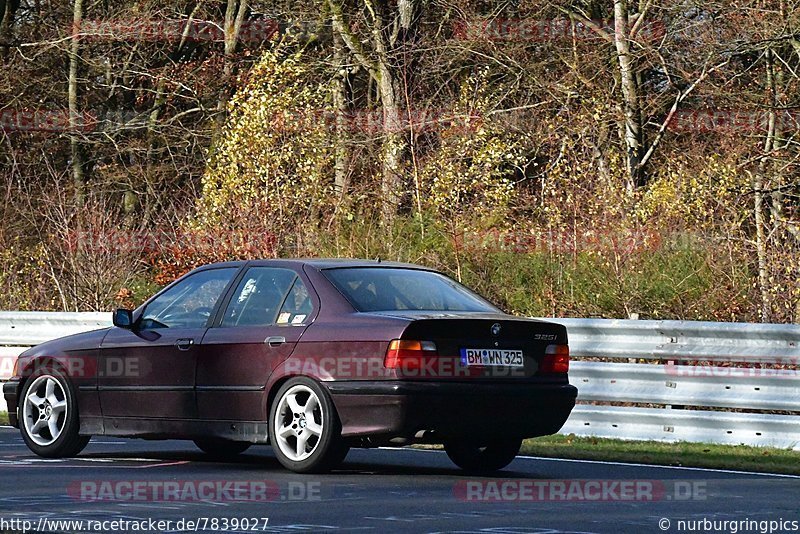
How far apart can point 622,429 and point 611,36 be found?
51.6 feet

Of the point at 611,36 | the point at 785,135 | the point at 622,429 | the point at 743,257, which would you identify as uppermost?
the point at 611,36

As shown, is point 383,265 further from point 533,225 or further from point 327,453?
point 533,225

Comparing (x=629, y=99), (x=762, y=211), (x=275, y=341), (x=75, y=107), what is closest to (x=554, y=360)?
(x=275, y=341)

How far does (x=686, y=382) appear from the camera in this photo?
1368 centimetres

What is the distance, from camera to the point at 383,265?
1138cm

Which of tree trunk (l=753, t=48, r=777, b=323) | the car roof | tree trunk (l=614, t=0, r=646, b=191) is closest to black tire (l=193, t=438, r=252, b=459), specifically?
the car roof

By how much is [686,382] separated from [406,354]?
4326 mm

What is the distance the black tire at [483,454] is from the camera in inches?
443

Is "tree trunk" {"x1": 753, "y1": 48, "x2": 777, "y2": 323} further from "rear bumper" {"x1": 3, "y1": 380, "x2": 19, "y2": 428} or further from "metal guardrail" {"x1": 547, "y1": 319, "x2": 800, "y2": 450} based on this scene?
"rear bumper" {"x1": 3, "y1": 380, "x2": 19, "y2": 428}

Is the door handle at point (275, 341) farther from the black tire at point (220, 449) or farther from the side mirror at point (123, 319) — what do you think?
the black tire at point (220, 449)

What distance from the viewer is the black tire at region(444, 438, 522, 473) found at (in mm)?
11250

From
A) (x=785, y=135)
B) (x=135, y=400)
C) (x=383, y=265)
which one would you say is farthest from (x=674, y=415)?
(x=785, y=135)

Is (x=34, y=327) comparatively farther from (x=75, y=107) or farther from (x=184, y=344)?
(x=75, y=107)

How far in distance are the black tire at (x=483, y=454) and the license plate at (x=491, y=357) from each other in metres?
0.87
